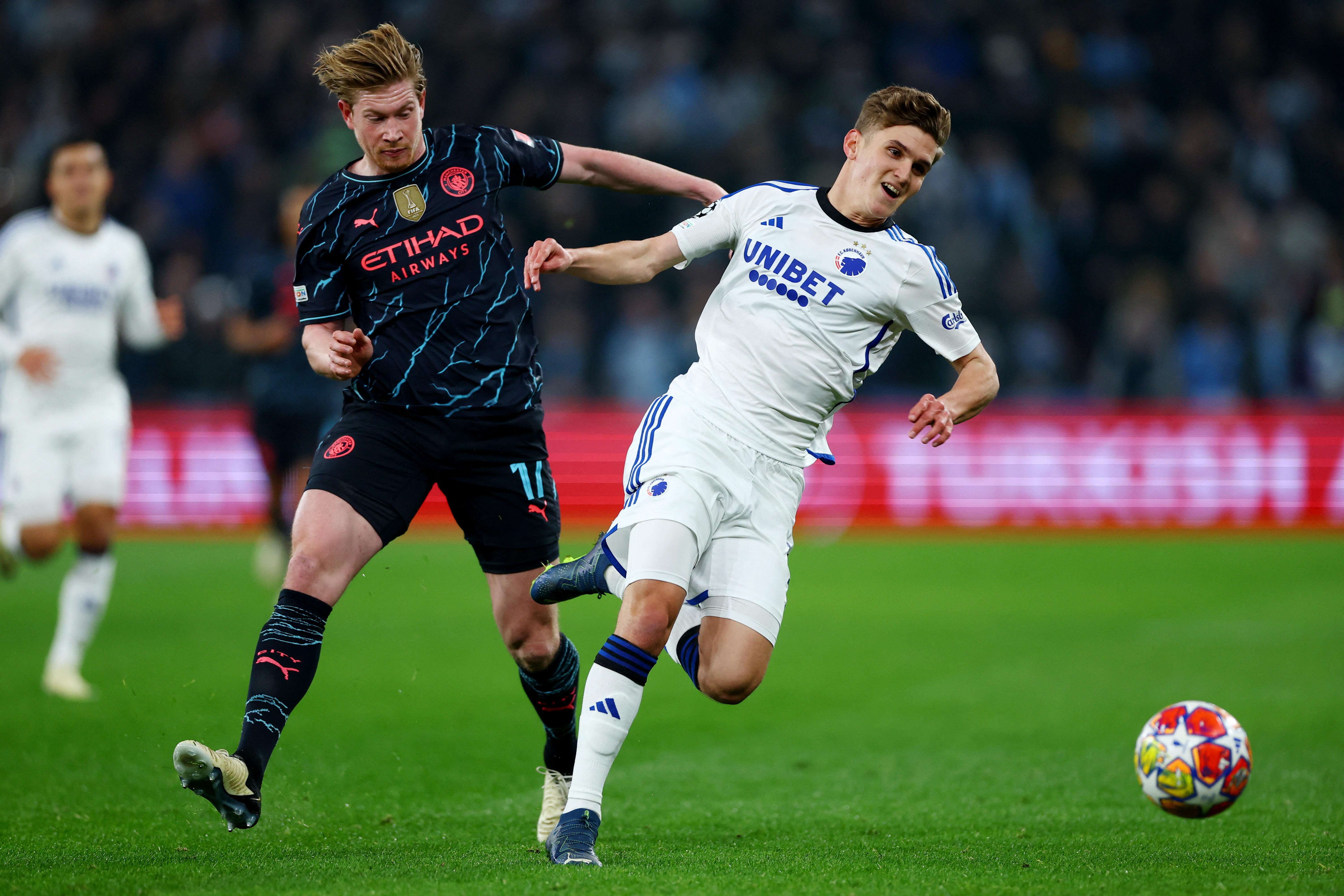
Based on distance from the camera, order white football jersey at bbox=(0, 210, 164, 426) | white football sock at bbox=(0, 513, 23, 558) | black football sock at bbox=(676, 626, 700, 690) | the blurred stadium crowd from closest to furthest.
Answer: black football sock at bbox=(676, 626, 700, 690)
white football jersey at bbox=(0, 210, 164, 426)
white football sock at bbox=(0, 513, 23, 558)
the blurred stadium crowd

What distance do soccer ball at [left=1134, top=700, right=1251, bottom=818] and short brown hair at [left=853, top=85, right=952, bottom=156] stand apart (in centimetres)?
217

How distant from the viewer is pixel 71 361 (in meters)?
8.35

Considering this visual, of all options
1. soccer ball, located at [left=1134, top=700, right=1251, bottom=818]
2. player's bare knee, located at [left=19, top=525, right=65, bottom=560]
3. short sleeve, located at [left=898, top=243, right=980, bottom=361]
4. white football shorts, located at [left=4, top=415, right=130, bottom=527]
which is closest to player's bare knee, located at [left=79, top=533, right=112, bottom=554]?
white football shorts, located at [left=4, top=415, right=130, bottom=527]

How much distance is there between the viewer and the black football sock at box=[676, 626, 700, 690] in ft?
15.9

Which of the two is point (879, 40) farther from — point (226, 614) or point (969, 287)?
point (226, 614)

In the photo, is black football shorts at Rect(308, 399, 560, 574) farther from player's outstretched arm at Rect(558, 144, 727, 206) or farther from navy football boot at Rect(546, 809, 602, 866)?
navy football boot at Rect(546, 809, 602, 866)

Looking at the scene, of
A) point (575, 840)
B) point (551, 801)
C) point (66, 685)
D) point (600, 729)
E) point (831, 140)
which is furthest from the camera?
point (831, 140)

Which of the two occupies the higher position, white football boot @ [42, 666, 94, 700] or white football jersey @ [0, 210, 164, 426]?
white football jersey @ [0, 210, 164, 426]

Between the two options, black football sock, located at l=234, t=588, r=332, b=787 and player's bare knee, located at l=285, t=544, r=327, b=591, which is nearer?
black football sock, located at l=234, t=588, r=332, b=787

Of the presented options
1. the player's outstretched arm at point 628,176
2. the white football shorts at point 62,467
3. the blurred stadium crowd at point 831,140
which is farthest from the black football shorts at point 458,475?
the blurred stadium crowd at point 831,140

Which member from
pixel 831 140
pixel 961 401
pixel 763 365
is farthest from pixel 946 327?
pixel 831 140

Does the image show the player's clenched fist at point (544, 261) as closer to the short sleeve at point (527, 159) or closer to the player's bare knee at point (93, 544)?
the short sleeve at point (527, 159)

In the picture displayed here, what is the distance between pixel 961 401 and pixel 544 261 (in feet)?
4.83

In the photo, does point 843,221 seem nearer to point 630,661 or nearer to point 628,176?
point 628,176
